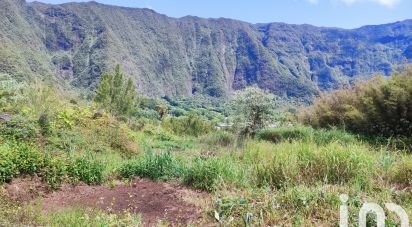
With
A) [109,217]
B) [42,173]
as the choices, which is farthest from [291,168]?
[42,173]

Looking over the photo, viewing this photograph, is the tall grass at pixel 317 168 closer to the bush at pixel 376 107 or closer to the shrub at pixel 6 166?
the shrub at pixel 6 166

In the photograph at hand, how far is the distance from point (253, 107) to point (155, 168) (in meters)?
12.1

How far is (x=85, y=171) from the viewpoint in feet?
23.4

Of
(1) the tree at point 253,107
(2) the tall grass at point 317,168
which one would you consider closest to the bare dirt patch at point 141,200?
(2) the tall grass at point 317,168

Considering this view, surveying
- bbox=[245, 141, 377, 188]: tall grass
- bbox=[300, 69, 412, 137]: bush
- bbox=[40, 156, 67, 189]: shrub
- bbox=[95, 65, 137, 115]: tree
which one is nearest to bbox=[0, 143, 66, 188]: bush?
bbox=[40, 156, 67, 189]: shrub

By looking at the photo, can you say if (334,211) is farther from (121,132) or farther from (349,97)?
(349,97)

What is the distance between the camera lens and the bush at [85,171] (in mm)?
7078

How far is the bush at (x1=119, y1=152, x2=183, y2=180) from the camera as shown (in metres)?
7.07

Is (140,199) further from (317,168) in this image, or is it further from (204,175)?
(317,168)

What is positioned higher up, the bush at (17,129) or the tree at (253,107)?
the bush at (17,129)

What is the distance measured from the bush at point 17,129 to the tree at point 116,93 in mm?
20886

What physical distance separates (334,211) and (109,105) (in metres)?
26.9

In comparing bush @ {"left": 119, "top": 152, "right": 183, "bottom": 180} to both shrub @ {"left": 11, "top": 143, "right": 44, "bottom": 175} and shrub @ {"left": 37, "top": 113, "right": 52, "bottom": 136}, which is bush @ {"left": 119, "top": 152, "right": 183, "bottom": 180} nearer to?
shrub @ {"left": 11, "top": 143, "right": 44, "bottom": 175}

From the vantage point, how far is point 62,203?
605cm
